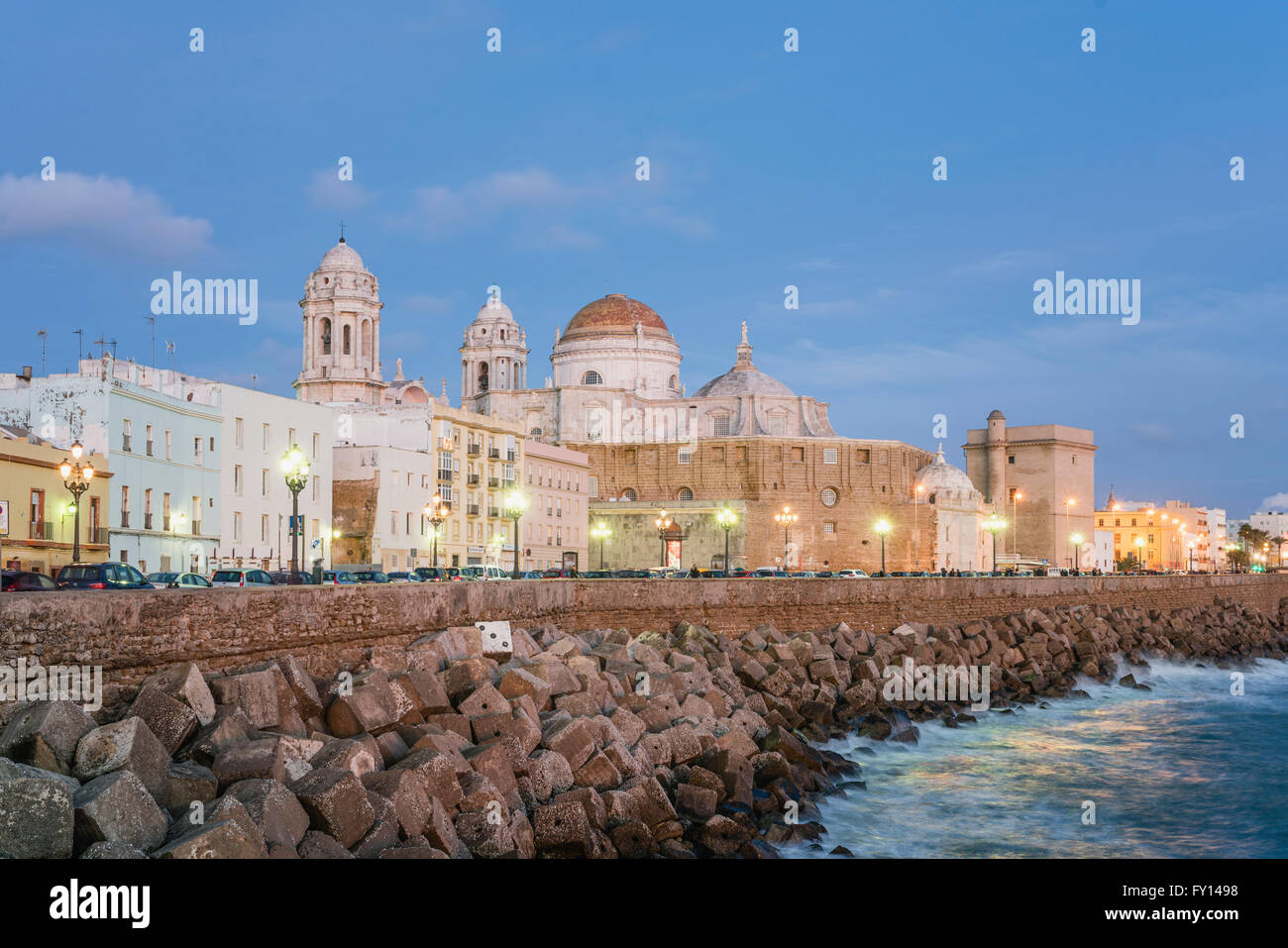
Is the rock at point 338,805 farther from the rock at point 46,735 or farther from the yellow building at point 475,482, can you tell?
the yellow building at point 475,482

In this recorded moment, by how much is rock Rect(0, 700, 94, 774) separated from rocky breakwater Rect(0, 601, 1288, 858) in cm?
2

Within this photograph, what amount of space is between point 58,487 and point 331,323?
34.1 metres

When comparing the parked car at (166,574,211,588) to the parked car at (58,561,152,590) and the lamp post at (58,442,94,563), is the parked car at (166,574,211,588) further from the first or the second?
the parked car at (58,561,152,590)

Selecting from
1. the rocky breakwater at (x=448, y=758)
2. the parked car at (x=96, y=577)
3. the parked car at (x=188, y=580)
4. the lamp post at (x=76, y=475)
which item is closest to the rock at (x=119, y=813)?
the rocky breakwater at (x=448, y=758)

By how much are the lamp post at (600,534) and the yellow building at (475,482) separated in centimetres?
1082

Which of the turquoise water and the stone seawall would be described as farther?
the turquoise water

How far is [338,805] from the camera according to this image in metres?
10.8

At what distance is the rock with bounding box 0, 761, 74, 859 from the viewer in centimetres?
911

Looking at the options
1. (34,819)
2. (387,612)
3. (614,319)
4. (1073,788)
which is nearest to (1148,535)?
(614,319)

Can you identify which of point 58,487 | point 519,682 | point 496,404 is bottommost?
point 519,682

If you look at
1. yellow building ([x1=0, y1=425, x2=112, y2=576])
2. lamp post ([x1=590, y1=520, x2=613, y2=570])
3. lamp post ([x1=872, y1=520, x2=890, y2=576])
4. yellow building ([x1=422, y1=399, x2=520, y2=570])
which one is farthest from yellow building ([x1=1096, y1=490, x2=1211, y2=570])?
yellow building ([x1=0, y1=425, x2=112, y2=576])

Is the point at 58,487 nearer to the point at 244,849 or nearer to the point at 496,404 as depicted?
the point at 244,849
